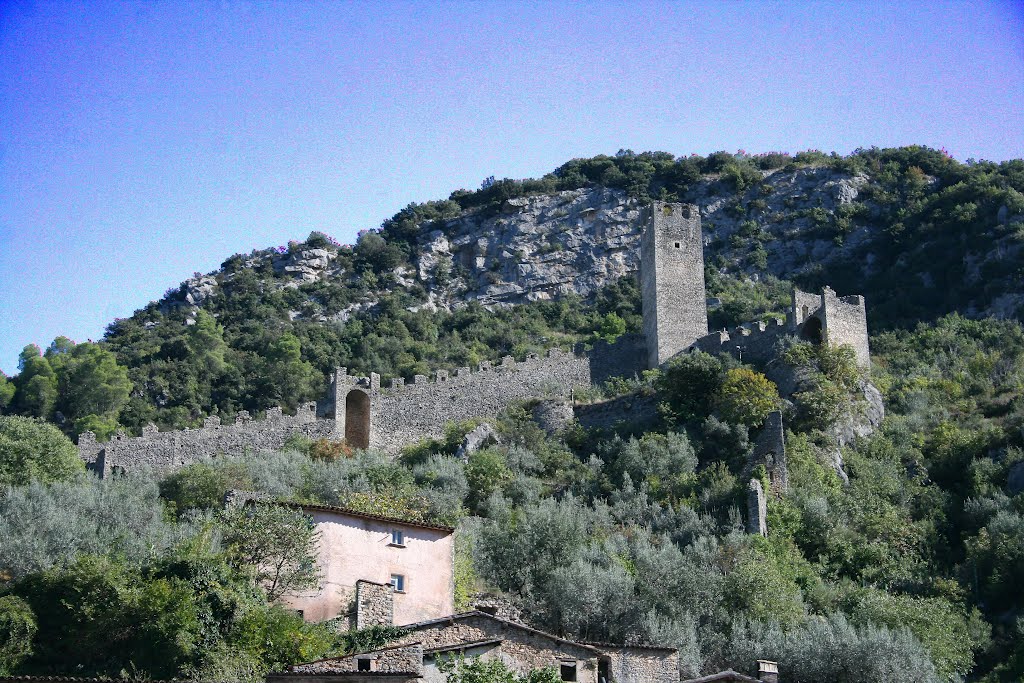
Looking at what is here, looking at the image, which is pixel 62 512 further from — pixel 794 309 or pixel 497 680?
pixel 794 309

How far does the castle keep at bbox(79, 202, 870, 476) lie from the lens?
4056 centimetres

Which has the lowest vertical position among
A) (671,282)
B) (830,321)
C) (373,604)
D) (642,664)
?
(642,664)

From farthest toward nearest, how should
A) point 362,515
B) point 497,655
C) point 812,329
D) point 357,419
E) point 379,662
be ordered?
point 357,419, point 812,329, point 362,515, point 497,655, point 379,662

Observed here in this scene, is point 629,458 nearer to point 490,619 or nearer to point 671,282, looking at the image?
point 671,282

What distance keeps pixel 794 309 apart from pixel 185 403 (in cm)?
2396

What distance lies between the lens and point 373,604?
25281 mm

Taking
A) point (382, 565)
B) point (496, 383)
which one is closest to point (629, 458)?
point (496, 383)

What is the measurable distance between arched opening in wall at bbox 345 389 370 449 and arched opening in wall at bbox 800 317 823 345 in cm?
1285

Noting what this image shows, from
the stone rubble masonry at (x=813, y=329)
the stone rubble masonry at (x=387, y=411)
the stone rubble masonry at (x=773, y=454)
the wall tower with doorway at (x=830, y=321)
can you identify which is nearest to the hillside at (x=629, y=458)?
the stone rubble masonry at (x=773, y=454)

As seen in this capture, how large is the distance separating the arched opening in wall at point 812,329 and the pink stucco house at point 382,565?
18385 mm

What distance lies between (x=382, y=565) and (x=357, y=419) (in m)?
17.1

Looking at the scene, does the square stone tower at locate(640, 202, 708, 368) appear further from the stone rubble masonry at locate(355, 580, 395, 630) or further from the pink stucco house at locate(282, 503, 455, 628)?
the stone rubble masonry at locate(355, 580, 395, 630)

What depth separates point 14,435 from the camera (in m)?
37.0

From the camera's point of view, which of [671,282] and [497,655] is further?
[671,282]
